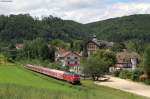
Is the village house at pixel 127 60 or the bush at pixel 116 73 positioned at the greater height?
the village house at pixel 127 60

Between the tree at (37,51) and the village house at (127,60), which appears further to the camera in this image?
the tree at (37,51)

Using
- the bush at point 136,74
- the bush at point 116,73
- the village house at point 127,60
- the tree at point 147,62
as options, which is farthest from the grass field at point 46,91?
the village house at point 127,60

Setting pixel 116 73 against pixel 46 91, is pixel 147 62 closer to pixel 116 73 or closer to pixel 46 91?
pixel 116 73

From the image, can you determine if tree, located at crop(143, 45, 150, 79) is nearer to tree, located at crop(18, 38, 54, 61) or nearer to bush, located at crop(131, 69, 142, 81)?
bush, located at crop(131, 69, 142, 81)

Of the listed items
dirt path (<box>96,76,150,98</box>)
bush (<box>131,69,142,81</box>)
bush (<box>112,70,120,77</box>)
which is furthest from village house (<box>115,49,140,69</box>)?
dirt path (<box>96,76,150,98</box>)

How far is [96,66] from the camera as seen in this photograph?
86.8 metres

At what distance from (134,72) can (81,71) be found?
1152 centimetres

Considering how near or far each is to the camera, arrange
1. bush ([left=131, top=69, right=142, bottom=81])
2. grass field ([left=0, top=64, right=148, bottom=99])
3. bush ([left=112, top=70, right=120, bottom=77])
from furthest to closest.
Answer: bush ([left=112, top=70, right=120, bottom=77]) → bush ([left=131, top=69, right=142, bottom=81]) → grass field ([left=0, top=64, right=148, bottom=99])

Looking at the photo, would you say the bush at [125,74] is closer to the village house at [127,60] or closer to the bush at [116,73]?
the bush at [116,73]

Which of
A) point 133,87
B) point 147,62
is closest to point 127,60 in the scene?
point 147,62

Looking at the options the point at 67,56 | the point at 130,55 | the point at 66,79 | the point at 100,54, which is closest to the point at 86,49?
the point at 67,56

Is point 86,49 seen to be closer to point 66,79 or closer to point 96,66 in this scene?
point 96,66

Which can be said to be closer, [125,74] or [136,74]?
[136,74]

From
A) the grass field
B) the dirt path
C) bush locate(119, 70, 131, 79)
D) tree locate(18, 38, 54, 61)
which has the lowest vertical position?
the dirt path
